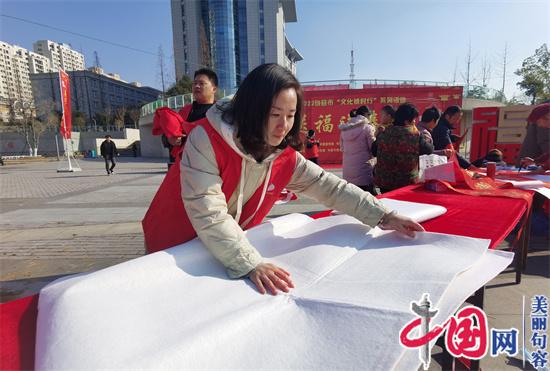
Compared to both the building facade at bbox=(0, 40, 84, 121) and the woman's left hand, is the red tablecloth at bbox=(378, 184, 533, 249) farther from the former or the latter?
the building facade at bbox=(0, 40, 84, 121)

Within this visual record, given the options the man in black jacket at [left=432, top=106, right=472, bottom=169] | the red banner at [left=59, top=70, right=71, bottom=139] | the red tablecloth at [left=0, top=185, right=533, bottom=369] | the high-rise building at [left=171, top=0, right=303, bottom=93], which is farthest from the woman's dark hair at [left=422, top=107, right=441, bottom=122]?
the high-rise building at [left=171, top=0, right=303, bottom=93]

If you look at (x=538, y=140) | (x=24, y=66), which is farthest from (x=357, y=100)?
(x=24, y=66)

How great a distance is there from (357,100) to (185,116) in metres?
10.7

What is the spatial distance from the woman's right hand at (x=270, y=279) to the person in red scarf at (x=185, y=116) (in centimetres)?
128

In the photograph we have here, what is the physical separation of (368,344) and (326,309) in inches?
5.3

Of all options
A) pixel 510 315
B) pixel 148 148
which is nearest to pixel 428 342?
pixel 510 315

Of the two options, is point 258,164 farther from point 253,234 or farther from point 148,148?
point 148,148

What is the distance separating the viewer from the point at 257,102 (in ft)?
3.44

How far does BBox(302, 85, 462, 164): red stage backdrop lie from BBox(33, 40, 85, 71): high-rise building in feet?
127

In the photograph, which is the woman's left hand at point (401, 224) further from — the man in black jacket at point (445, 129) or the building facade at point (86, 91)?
the building facade at point (86, 91)

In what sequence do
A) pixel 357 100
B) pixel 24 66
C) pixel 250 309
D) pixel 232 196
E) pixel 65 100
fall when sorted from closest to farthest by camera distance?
pixel 250 309, pixel 232 196, pixel 65 100, pixel 357 100, pixel 24 66

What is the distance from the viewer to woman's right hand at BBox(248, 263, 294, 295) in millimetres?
876

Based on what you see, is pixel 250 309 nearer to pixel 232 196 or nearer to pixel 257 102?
pixel 232 196

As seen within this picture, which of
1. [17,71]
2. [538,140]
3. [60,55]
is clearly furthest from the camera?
[60,55]
